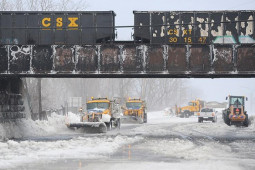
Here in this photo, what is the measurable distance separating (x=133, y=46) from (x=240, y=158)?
10.9 metres

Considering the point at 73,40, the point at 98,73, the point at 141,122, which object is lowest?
the point at 141,122

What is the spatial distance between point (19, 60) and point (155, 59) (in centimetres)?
753

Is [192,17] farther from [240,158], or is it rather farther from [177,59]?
[240,158]

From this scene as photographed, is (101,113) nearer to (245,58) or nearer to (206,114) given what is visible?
(245,58)

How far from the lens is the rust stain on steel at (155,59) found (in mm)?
25578

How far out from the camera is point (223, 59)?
2559 cm

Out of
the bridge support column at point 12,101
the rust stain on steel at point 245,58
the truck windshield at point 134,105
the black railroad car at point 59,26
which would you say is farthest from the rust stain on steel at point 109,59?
the truck windshield at point 134,105

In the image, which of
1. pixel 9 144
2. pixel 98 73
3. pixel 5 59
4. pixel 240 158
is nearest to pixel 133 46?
pixel 98 73

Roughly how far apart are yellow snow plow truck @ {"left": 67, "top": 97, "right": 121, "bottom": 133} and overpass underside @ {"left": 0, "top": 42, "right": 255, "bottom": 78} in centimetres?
621

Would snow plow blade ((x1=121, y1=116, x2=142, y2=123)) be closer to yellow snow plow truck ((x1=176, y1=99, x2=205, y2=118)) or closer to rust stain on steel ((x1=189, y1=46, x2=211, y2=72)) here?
yellow snow plow truck ((x1=176, y1=99, x2=205, y2=118))

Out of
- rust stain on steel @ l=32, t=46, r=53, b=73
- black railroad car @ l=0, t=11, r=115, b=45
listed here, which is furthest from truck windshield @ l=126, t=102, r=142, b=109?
rust stain on steel @ l=32, t=46, r=53, b=73

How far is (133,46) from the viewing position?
25.7 m

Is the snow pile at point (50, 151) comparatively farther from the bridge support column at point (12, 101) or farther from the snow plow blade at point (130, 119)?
the snow plow blade at point (130, 119)

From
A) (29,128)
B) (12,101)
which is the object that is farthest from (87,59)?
(29,128)
